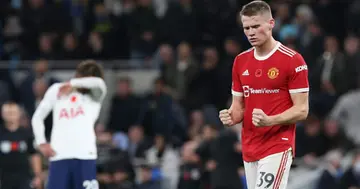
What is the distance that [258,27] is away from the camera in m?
8.97

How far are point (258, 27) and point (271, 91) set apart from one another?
1.96 feet

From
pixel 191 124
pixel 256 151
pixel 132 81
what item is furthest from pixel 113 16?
pixel 256 151

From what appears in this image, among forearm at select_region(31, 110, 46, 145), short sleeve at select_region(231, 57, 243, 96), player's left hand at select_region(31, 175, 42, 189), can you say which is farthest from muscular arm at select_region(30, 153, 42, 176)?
short sleeve at select_region(231, 57, 243, 96)

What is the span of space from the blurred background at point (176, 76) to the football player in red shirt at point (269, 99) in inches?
176

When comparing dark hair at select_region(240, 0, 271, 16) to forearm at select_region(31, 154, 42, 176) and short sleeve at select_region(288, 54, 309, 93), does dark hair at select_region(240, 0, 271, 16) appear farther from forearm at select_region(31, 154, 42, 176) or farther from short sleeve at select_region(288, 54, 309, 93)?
forearm at select_region(31, 154, 42, 176)

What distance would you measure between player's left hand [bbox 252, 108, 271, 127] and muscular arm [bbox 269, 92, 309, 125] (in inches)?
2.3

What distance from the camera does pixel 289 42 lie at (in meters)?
17.2

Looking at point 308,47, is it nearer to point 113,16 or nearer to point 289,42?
point 289,42

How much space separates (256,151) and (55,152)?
3.14 m

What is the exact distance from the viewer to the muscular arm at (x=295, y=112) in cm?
878

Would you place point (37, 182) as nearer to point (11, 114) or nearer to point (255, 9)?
point (11, 114)

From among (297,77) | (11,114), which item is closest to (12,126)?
(11,114)

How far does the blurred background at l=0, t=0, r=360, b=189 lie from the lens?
15.2 metres

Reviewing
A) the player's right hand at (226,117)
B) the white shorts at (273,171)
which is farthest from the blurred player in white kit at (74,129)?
the white shorts at (273,171)
